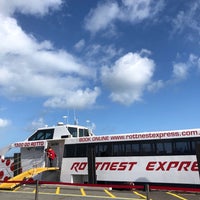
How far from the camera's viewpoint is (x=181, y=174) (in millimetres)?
15672

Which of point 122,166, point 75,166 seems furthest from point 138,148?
point 75,166

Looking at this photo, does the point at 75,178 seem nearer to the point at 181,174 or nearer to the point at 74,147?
the point at 74,147

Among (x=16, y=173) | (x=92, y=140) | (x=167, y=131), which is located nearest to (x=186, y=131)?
(x=167, y=131)

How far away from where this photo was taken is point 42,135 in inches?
864

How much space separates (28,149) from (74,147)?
426cm

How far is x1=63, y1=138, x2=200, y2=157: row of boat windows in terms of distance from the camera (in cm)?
1575

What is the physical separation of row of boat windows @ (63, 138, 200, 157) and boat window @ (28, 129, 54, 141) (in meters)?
2.43

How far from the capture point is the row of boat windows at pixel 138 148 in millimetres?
15748

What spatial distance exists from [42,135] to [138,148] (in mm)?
8185

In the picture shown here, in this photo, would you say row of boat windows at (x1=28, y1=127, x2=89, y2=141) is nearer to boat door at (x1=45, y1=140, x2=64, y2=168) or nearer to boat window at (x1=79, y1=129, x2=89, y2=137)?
boat window at (x1=79, y1=129, x2=89, y2=137)

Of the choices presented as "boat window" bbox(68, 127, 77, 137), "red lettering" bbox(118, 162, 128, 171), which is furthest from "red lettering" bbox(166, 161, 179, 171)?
"boat window" bbox(68, 127, 77, 137)

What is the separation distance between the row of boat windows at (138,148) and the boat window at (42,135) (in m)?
2.43

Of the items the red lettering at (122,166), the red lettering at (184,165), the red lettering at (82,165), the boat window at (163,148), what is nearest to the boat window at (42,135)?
the red lettering at (82,165)

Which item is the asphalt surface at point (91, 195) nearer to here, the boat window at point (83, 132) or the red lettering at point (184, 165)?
the red lettering at point (184, 165)
